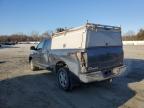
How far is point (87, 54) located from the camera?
6746mm

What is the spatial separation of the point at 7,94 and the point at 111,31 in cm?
435

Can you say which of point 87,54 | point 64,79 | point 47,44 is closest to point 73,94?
point 64,79

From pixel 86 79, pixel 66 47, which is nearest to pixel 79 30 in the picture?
pixel 66 47

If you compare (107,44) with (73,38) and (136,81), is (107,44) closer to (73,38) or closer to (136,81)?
(73,38)

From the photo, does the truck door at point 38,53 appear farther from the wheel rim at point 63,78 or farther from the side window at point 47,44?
the wheel rim at point 63,78

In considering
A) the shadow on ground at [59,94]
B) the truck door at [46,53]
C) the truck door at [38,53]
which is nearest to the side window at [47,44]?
the truck door at [46,53]

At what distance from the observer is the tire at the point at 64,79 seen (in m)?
7.59

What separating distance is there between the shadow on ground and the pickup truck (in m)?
0.53

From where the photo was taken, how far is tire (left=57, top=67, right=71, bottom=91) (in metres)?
7.59

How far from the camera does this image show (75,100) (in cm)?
672

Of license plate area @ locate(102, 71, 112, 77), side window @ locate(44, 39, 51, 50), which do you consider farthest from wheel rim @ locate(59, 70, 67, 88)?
side window @ locate(44, 39, 51, 50)

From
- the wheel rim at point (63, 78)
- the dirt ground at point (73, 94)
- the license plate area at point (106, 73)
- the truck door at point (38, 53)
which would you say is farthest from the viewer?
the truck door at point (38, 53)

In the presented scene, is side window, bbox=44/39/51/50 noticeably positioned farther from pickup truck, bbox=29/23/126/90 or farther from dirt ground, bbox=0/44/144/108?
dirt ground, bbox=0/44/144/108

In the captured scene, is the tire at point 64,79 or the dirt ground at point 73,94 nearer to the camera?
the dirt ground at point 73,94
